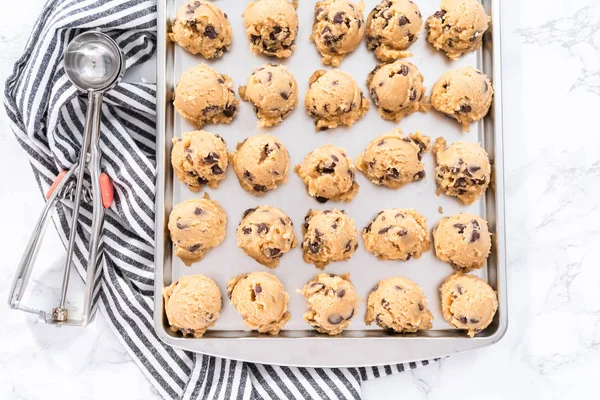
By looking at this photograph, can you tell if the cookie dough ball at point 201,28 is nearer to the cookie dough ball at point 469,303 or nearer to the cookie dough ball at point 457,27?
the cookie dough ball at point 457,27

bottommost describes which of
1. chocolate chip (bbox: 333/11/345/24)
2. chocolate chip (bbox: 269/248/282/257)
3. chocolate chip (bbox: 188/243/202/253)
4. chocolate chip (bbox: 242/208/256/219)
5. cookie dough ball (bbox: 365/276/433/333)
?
cookie dough ball (bbox: 365/276/433/333)

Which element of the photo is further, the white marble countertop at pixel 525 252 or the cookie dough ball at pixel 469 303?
the white marble countertop at pixel 525 252

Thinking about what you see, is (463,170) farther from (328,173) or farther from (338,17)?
(338,17)

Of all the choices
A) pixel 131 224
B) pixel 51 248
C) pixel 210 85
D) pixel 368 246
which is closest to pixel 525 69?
pixel 368 246

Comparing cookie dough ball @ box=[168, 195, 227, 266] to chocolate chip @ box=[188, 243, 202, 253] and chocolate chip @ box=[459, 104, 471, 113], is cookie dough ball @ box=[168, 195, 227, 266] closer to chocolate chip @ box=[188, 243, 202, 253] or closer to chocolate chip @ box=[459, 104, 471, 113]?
chocolate chip @ box=[188, 243, 202, 253]

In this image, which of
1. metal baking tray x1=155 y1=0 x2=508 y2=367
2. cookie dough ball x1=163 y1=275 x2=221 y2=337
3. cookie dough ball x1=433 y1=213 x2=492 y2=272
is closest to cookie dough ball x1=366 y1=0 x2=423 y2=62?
metal baking tray x1=155 y1=0 x2=508 y2=367

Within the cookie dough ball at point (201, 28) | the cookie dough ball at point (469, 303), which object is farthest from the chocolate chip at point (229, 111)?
the cookie dough ball at point (469, 303)

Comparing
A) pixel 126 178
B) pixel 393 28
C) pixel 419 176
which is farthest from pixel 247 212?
pixel 393 28
